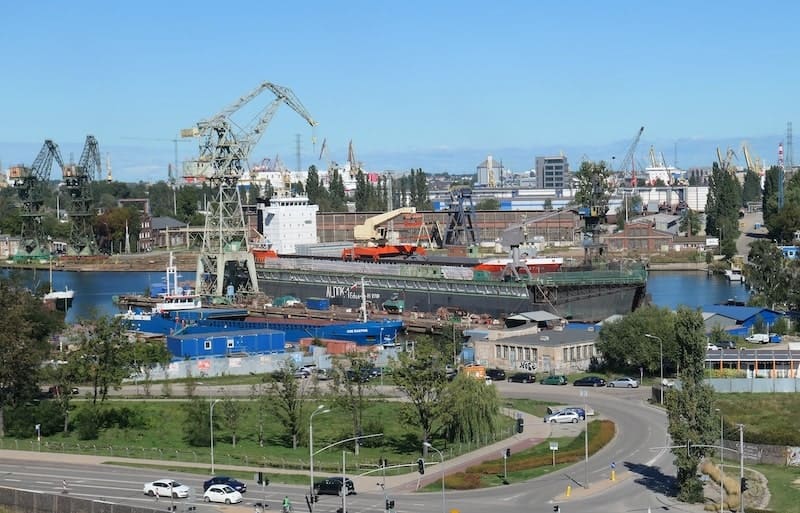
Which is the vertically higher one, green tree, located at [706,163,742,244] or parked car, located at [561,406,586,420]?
green tree, located at [706,163,742,244]

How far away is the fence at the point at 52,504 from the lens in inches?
985

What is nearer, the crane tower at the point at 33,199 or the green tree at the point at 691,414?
the green tree at the point at 691,414

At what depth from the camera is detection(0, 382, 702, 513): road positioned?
26047 mm

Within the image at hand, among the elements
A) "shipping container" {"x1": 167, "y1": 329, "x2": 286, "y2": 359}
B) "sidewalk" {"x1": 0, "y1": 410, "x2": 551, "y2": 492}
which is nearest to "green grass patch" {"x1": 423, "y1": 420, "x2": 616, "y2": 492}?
"sidewalk" {"x1": 0, "y1": 410, "x2": 551, "y2": 492}

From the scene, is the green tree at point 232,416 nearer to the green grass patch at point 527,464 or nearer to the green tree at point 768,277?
the green grass patch at point 527,464

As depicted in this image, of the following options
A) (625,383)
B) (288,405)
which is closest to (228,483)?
(288,405)

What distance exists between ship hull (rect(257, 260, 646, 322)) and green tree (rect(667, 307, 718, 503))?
33198mm

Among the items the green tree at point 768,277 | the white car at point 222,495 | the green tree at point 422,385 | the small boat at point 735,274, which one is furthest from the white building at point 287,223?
the white car at point 222,495

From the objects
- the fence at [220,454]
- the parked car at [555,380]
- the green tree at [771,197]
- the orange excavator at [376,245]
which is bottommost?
the fence at [220,454]

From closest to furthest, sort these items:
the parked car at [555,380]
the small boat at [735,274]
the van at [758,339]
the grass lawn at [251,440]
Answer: the grass lawn at [251,440], the parked car at [555,380], the van at [758,339], the small boat at [735,274]

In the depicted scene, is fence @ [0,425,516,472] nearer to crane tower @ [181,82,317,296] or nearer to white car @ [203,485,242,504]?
white car @ [203,485,242,504]

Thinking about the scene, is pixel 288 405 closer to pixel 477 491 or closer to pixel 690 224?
pixel 477 491

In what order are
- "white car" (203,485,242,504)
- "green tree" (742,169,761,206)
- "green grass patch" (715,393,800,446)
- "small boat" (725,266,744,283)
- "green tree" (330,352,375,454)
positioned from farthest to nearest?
"green tree" (742,169,761,206) → "small boat" (725,266,744,283) → "green tree" (330,352,375,454) → "green grass patch" (715,393,800,446) → "white car" (203,485,242,504)

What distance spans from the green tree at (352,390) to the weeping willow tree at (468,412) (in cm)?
248
